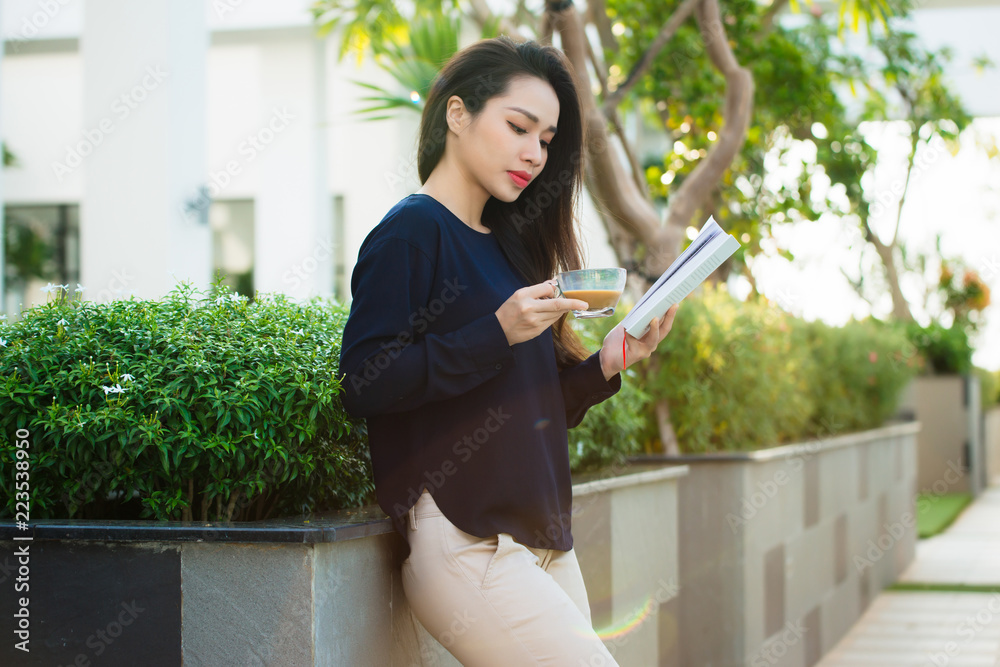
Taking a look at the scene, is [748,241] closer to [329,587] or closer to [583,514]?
[583,514]

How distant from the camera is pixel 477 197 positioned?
2.06 m

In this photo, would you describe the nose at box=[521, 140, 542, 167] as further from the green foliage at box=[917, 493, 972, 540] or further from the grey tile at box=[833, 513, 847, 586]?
the green foliage at box=[917, 493, 972, 540]

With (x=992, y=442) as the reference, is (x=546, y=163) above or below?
above

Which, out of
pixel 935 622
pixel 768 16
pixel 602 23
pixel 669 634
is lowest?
pixel 935 622

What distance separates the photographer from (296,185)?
10883 millimetres

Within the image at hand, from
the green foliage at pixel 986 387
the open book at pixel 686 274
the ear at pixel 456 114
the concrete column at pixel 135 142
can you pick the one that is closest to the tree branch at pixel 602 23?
the concrete column at pixel 135 142

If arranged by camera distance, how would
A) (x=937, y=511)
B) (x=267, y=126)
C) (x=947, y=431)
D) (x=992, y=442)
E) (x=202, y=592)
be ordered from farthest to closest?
(x=992, y=442), (x=947, y=431), (x=937, y=511), (x=267, y=126), (x=202, y=592)

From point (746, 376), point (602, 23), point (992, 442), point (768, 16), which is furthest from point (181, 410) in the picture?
point (992, 442)

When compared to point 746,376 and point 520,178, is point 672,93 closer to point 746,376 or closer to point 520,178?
point 746,376

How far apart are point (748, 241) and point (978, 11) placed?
807cm

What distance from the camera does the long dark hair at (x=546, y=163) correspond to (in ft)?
6.64

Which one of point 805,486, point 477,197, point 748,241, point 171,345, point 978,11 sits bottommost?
point 805,486

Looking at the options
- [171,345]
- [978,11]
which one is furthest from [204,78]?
[978,11]

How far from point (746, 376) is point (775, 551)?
32.0 inches
